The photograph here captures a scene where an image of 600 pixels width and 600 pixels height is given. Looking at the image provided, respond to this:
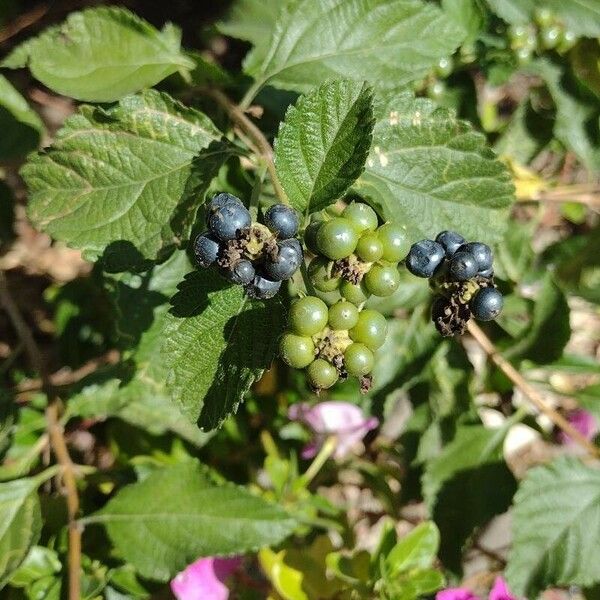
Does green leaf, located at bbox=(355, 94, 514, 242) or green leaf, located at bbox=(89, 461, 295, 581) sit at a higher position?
green leaf, located at bbox=(355, 94, 514, 242)

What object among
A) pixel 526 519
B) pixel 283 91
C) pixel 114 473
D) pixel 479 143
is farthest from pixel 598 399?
pixel 114 473

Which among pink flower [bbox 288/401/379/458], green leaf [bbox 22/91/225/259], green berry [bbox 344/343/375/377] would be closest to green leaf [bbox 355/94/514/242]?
green leaf [bbox 22/91/225/259]

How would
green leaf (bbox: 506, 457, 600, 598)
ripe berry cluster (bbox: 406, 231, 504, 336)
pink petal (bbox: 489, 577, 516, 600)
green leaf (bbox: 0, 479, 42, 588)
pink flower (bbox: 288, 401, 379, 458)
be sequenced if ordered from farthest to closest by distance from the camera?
1. pink flower (bbox: 288, 401, 379, 458)
2. pink petal (bbox: 489, 577, 516, 600)
3. green leaf (bbox: 506, 457, 600, 598)
4. green leaf (bbox: 0, 479, 42, 588)
5. ripe berry cluster (bbox: 406, 231, 504, 336)

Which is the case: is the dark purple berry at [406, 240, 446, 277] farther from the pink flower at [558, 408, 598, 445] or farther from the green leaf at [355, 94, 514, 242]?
the pink flower at [558, 408, 598, 445]

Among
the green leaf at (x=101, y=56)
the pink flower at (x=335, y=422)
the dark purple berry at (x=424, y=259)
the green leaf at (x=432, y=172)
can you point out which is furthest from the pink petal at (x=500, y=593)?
the green leaf at (x=101, y=56)

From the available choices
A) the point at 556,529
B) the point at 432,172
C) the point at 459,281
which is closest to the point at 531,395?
the point at 556,529

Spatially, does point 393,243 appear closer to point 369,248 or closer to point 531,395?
point 369,248

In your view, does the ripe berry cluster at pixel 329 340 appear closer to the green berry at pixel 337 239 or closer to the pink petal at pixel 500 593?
the green berry at pixel 337 239
